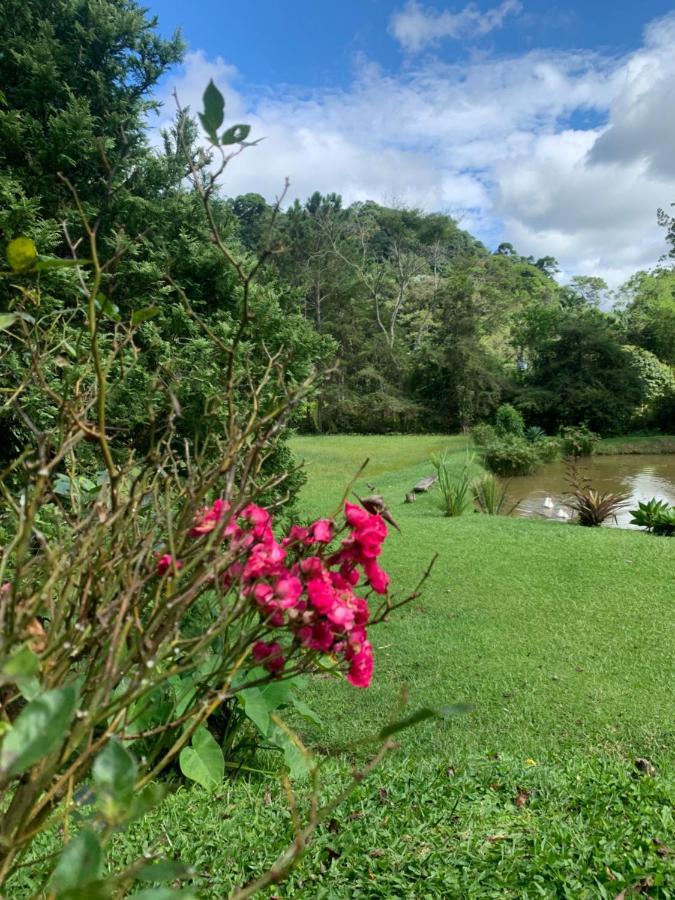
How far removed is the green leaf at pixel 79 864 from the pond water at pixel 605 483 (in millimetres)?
7536

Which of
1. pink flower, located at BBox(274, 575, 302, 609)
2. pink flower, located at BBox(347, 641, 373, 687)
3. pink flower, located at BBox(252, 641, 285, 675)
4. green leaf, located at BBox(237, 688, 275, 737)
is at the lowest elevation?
green leaf, located at BBox(237, 688, 275, 737)

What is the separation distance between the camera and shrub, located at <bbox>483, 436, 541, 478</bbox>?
1197 centimetres

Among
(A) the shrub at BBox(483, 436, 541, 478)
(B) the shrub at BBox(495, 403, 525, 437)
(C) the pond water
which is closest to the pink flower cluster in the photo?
(C) the pond water

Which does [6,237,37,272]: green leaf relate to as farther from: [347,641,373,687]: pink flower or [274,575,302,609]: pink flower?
[347,641,373,687]: pink flower

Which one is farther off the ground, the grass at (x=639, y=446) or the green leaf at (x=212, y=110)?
A: the green leaf at (x=212, y=110)

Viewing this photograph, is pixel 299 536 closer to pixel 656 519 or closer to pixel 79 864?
pixel 79 864

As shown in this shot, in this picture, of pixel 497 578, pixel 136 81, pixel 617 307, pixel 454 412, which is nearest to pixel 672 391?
pixel 454 412

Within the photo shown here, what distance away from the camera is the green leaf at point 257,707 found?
1.93 metres

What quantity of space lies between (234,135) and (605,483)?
11.5 metres

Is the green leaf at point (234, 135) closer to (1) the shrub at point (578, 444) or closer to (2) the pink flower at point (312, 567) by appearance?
(2) the pink flower at point (312, 567)

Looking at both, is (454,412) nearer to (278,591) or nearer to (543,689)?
(543,689)

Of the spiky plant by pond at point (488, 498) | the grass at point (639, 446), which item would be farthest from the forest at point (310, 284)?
the spiky plant by pond at point (488, 498)

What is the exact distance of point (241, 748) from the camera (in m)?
2.29

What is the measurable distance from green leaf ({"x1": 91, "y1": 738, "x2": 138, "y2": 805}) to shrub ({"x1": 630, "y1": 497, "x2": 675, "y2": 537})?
684 cm
